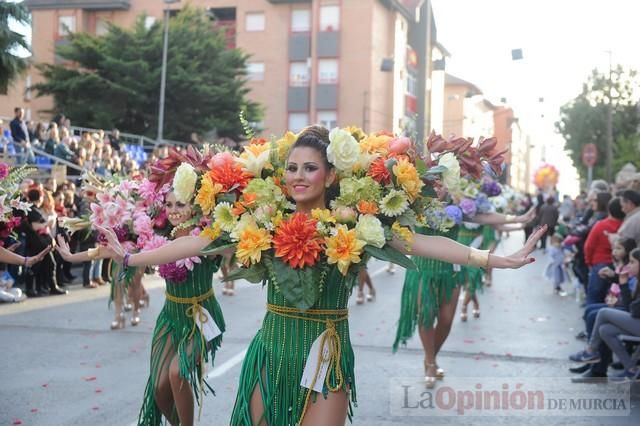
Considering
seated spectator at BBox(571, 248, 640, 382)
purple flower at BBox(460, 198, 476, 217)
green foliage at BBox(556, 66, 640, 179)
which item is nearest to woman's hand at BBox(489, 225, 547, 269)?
seated spectator at BBox(571, 248, 640, 382)

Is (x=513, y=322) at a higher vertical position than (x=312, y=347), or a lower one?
lower

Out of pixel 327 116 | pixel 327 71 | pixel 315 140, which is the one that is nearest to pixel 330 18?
pixel 327 71

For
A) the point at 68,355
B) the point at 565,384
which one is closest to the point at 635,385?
the point at 565,384

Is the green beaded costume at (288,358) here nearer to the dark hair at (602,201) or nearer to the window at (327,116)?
the dark hair at (602,201)

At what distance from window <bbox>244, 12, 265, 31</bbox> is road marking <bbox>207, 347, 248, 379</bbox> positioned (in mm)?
38189

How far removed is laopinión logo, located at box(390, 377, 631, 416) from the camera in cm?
652

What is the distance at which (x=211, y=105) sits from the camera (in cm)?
3369

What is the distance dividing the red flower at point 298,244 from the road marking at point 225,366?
3.93 m

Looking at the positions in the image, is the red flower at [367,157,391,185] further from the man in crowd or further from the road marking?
the man in crowd

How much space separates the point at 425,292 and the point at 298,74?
126 ft

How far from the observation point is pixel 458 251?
3.80 meters

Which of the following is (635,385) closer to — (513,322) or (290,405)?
(513,322)

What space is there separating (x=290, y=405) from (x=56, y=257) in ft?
35.8

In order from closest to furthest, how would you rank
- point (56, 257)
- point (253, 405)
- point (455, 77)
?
point (253, 405) < point (56, 257) < point (455, 77)
